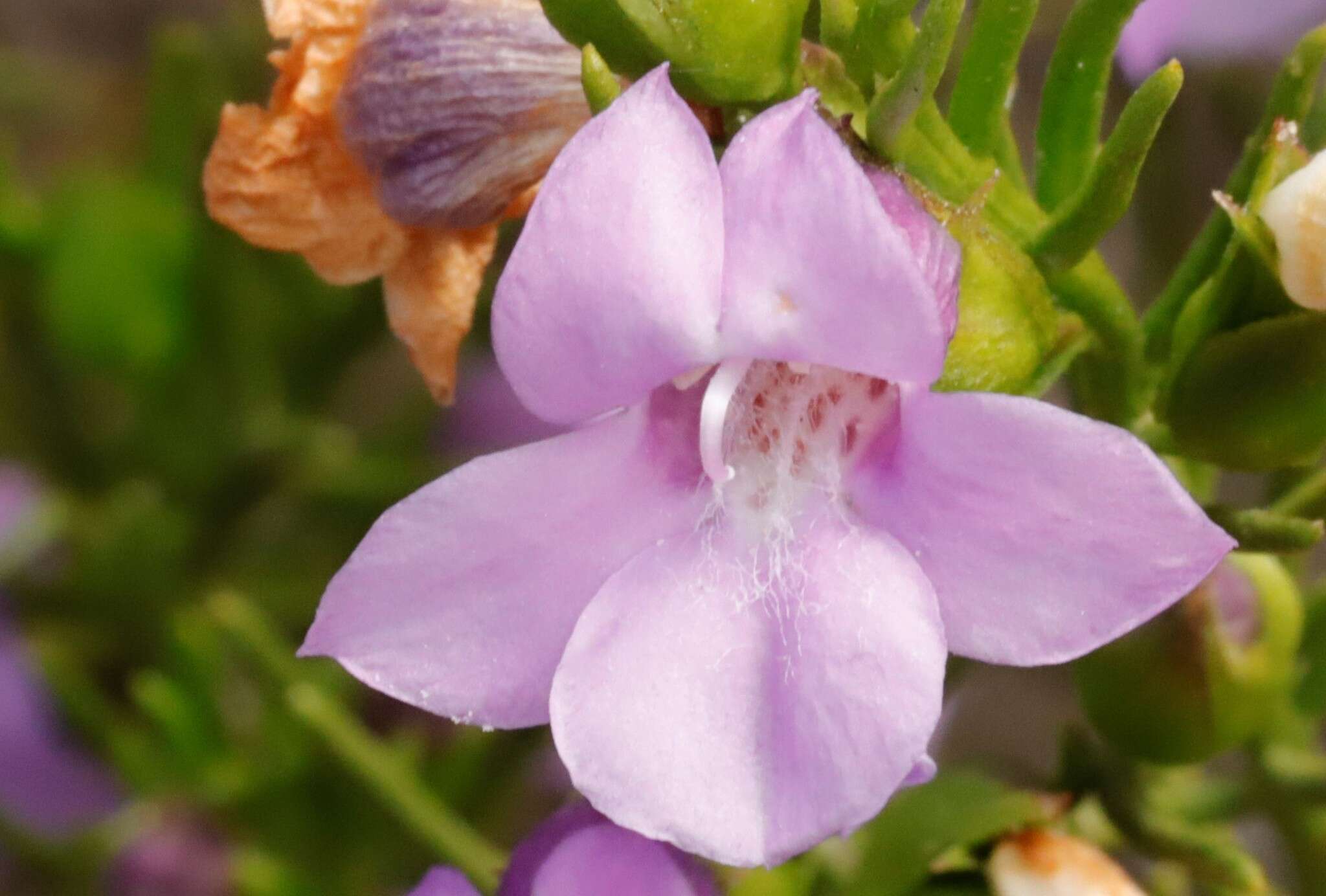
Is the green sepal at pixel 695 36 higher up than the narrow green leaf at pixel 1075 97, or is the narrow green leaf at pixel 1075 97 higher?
the green sepal at pixel 695 36

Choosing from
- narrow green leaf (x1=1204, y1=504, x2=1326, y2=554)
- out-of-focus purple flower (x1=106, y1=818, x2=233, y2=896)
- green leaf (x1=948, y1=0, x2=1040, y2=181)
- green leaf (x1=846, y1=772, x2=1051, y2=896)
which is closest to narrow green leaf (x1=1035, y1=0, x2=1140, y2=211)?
green leaf (x1=948, y1=0, x2=1040, y2=181)

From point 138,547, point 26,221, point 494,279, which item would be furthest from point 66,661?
point 494,279

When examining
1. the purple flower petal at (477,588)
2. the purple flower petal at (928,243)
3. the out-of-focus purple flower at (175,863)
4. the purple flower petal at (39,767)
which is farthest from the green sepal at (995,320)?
the purple flower petal at (39,767)

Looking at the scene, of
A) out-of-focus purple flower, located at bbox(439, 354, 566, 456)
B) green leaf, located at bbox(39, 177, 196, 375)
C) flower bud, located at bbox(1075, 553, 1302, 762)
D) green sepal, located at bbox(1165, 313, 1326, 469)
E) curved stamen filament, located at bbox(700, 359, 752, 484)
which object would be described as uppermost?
curved stamen filament, located at bbox(700, 359, 752, 484)

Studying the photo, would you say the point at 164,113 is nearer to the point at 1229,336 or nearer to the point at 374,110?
the point at 374,110

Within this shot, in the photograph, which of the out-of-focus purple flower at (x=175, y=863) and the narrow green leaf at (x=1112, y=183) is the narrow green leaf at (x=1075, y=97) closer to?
the narrow green leaf at (x=1112, y=183)

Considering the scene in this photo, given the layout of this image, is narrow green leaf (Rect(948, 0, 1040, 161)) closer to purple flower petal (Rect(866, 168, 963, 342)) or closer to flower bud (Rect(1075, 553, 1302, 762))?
purple flower petal (Rect(866, 168, 963, 342))
